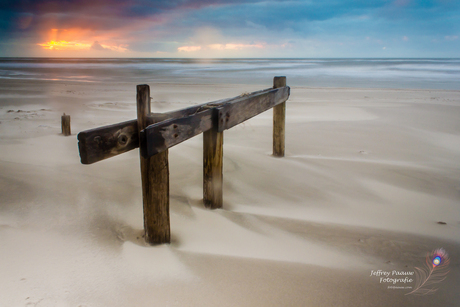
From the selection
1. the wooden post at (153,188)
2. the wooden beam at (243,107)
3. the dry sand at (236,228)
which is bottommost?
the dry sand at (236,228)

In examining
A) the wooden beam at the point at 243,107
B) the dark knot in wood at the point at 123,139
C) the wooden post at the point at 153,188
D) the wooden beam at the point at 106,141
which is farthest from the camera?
the wooden beam at the point at 243,107

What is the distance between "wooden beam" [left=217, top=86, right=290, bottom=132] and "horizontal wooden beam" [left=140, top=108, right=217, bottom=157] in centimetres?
33

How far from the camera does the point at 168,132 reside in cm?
228

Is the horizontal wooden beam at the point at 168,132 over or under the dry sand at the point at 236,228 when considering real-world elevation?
over

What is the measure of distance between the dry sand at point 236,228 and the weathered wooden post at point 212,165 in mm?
192

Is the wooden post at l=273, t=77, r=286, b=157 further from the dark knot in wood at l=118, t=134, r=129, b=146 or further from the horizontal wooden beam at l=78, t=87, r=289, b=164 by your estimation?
the dark knot in wood at l=118, t=134, r=129, b=146

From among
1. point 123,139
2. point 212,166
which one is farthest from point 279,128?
point 123,139

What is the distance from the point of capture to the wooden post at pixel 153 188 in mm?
2363

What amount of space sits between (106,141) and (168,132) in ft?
1.43

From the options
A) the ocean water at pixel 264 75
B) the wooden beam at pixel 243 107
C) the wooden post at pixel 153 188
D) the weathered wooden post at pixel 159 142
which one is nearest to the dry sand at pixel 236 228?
the wooden post at pixel 153 188

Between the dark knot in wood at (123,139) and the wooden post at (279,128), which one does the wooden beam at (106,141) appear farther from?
the wooden post at (279,128)

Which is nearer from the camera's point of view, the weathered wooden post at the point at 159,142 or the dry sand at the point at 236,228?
the weathered wooden post at the point at 159,142

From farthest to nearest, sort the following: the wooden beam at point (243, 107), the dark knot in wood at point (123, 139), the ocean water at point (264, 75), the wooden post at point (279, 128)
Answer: the ocean water at point (264, 75) → the wooden post at point (279, 128) → the wooden beam at point (243, 107) → the dark knot in wood at point (123, 139)

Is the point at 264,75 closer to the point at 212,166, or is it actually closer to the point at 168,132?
the point at 212,166
